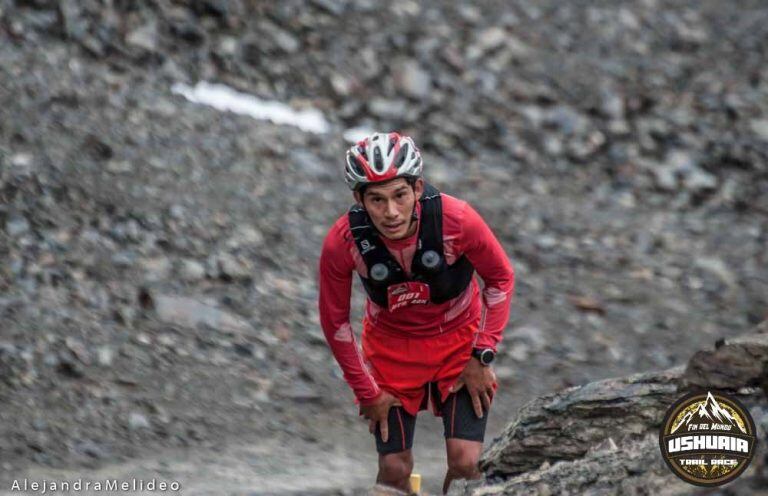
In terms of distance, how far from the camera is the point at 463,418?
24.9 feet

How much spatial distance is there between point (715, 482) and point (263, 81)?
1140cm

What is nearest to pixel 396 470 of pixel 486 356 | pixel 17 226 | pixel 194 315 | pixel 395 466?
pixel 395 466

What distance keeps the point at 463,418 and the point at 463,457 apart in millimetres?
236

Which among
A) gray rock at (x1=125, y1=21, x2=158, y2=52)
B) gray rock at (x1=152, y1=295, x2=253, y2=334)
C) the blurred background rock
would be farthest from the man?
gray rock at (x1=125, y1=21, x2=158, y2=52)

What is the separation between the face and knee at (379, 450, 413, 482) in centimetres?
153

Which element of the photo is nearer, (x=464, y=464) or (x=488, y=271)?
(x=488, y=271)

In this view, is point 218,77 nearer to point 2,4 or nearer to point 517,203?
point 2,4

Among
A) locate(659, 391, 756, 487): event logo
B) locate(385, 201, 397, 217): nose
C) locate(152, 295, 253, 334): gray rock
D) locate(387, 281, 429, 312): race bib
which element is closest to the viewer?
locate(659, 391, 756, 487): event logo

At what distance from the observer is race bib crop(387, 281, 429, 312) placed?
23.9 ft

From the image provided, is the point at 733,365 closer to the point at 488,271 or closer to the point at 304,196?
the point at 488,271

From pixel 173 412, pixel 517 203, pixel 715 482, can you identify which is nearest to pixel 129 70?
pixel 517 203

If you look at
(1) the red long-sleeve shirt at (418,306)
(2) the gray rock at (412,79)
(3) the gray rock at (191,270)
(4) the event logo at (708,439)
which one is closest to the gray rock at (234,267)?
(3) the gray rock at (191,270)

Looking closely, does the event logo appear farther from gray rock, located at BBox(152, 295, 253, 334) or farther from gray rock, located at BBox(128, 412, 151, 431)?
gray rock, located at BBox(152, 295, 253, 334)

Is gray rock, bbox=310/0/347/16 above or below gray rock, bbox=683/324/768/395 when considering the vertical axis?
above
